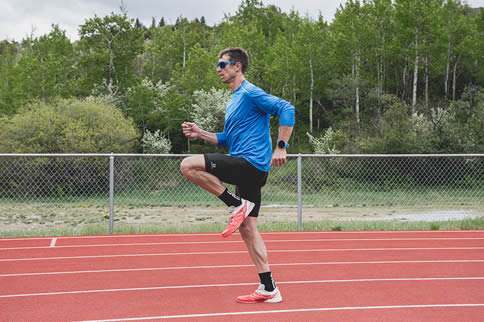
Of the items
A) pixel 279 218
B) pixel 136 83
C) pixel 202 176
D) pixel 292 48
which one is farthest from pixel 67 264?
pixel 292 48

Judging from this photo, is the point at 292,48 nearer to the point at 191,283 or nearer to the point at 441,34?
the point at 441,34

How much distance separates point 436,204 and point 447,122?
15483 millimetres

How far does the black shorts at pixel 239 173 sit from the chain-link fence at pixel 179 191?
36.1ft

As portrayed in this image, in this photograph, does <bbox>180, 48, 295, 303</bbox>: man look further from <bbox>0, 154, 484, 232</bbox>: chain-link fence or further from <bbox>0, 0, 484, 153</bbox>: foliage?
<bbox>0, 0, 484, 153</bbox>: foliage

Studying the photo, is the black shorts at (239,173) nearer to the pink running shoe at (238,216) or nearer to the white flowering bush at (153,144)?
the pink running shoe at (238,216)

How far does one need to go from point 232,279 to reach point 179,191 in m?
11.0

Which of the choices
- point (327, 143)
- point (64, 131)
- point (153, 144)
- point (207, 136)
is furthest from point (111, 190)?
point (327, 143)

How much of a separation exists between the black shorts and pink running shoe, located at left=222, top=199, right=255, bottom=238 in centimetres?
5

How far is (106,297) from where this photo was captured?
5.00m

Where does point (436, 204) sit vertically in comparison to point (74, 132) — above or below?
below

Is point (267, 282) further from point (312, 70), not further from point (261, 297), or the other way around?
point (312, 70)

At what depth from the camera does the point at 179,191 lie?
54.7ft

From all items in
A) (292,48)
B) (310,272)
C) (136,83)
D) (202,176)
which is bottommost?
(310,272)

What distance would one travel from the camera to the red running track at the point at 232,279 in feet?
14.5
